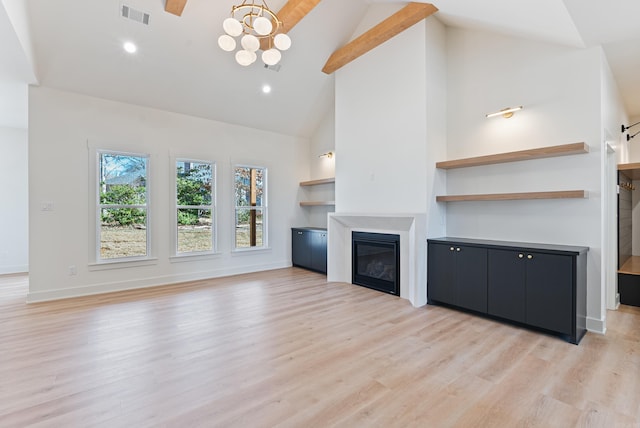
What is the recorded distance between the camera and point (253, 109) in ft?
19.8

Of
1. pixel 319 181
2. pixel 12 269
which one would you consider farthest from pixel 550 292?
pixel 12 269

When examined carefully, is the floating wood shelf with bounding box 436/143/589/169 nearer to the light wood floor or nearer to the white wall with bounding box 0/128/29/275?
the light wood floor

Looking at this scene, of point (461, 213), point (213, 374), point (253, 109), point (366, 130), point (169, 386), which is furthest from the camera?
point (253, 109)

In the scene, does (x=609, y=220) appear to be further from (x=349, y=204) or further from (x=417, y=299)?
(x=349, y=204)

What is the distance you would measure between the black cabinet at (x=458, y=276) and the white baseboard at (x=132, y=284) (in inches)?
148

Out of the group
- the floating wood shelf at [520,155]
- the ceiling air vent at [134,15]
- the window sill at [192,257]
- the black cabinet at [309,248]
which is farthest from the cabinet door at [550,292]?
the ceiling air vent at [134,15]

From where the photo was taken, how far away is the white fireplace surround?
4.15m

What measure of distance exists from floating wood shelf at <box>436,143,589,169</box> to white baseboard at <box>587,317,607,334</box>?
1.77 meters

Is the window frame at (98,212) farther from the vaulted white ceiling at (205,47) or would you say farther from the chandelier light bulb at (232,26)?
the chandelier light bulb at (232,26)

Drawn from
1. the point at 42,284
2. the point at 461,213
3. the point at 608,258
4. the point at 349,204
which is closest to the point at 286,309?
the point at 349,204

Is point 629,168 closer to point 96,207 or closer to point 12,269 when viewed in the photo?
point 96,207

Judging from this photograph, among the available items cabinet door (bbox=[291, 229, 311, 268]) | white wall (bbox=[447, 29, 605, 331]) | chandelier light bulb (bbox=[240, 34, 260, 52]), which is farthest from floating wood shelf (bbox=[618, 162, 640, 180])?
cabinet door (bbox=[291, 229, 311, 268])

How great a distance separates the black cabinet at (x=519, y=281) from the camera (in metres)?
3.00

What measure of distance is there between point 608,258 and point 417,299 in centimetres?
228
